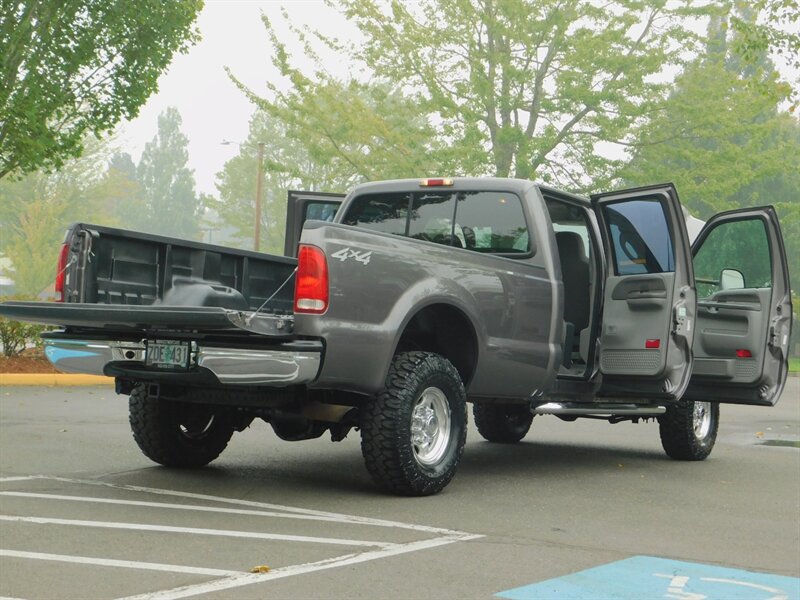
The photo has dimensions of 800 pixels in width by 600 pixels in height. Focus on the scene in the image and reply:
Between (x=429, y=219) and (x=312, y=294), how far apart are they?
241 cm

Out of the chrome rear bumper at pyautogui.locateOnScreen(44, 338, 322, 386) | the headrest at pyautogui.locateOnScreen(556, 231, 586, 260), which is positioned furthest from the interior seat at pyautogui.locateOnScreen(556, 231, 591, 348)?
the chrome rear bumper at pyautogui.locateOnScreen(44, 338, 322, 386)

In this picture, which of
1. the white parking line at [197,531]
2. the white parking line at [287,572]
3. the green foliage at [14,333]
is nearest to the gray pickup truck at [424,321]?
the white parking line at [197,531]

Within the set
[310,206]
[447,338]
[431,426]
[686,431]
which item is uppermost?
[310,206]

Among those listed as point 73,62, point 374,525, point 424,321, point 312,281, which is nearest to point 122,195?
point 73,62

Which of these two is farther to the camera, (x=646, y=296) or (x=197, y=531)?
(x=646, y=296)

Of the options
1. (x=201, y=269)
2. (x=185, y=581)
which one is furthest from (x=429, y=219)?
(x=185, y=581)

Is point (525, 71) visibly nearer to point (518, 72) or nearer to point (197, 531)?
point (518, 72)

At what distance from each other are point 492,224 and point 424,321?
1.19m

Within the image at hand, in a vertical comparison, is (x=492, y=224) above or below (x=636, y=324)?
above

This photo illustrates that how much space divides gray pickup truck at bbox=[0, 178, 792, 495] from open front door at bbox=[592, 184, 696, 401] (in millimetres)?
13

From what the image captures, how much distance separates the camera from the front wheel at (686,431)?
10180 mm

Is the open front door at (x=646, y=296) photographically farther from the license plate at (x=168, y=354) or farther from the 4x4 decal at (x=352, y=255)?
the license plate at (x=168, y=354)

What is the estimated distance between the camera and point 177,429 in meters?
8.31

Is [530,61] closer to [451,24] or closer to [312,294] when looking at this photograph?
[451,24]
